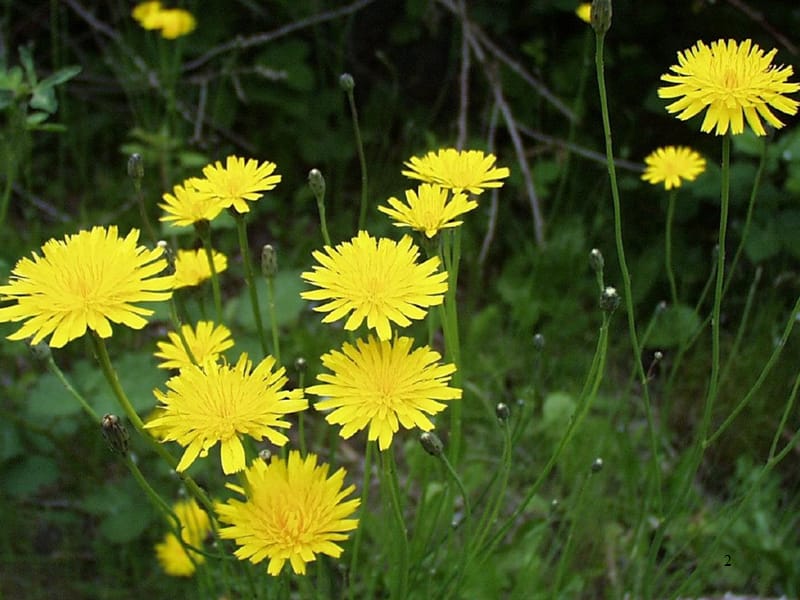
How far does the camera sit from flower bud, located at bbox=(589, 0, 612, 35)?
0.93m

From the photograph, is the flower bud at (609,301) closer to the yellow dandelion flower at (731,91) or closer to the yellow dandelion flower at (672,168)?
the yellow dandelion flower at (731,91)

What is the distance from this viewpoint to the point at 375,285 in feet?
3.00

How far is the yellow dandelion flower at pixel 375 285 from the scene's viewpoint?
89 cm

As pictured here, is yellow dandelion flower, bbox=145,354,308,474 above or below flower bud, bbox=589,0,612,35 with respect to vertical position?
below

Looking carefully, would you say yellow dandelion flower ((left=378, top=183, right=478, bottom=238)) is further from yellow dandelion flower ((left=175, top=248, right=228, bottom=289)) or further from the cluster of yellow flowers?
the cluster of yellow flowers

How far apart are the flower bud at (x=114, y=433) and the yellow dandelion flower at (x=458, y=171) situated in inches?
18.5

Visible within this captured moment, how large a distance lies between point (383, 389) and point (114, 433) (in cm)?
31

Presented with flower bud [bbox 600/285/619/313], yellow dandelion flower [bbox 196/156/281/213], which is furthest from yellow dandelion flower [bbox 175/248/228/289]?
flower bud [bbox 600/285/619/313]

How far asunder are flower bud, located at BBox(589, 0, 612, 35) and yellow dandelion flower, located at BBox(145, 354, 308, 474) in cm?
54

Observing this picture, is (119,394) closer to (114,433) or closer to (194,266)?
(114,433)

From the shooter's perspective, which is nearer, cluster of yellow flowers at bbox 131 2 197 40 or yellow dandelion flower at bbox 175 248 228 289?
yellow dandelion flower at bbox 175 248 228 289

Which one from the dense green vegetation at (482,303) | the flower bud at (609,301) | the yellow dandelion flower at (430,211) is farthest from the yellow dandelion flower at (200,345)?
the flower bud at (609,301)

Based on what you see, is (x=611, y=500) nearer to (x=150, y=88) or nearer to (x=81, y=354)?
(x=81, y=354)

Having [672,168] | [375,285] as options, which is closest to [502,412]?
[375,285]
